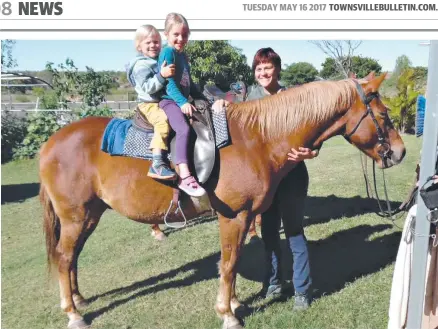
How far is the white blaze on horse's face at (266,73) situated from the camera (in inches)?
133

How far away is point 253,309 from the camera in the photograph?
145 inches

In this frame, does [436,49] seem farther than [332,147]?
No

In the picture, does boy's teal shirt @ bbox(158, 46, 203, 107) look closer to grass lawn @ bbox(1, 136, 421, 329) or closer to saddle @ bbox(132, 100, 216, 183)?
saddle @ bbox(132, 100, 216, 183)

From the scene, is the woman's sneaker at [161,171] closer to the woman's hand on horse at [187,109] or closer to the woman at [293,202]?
the woman's hand on horse at [187,109]

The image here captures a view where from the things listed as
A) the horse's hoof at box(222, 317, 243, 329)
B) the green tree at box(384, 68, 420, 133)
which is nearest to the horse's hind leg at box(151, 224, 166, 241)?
the horse's hoof at box(222, 317, 243, 329)

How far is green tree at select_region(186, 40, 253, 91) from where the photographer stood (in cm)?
396

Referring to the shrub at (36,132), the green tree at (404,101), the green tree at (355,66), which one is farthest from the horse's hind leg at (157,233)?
the green tree at (404,101)

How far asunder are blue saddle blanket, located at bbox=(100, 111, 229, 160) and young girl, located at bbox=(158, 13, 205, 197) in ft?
0.81

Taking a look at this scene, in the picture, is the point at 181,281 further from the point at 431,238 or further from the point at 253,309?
the point at 431,238

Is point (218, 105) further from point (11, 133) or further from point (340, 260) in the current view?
point (11, 133)

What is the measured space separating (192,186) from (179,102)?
63 cm
